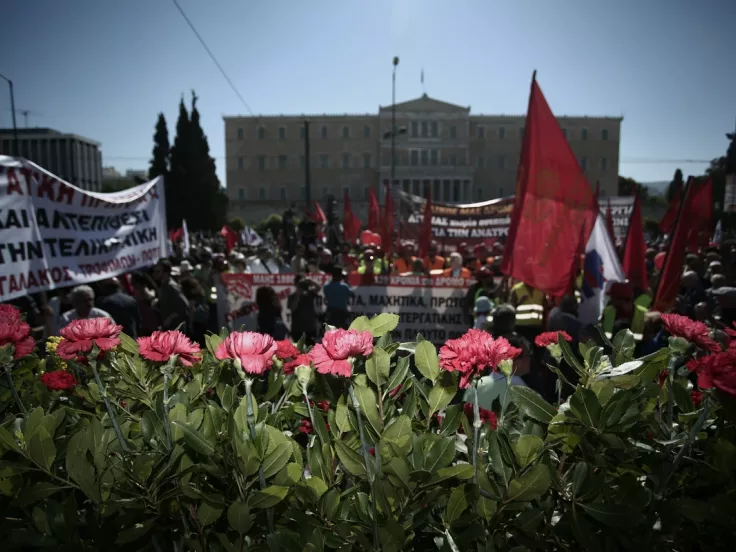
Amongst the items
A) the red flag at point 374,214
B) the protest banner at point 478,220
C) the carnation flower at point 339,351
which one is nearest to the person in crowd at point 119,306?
the carnation flower at point 339,351

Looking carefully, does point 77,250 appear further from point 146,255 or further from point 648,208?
point 648,208

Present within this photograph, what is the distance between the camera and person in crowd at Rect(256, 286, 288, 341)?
20.6 feet

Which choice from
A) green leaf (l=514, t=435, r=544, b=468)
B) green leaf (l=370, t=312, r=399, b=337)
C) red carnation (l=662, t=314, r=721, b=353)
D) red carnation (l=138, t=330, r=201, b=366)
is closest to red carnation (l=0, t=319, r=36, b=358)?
red carnation (l=138, t=330, r=201, b=366)

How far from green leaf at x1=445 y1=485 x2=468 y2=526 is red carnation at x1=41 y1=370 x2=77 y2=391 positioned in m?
1.21

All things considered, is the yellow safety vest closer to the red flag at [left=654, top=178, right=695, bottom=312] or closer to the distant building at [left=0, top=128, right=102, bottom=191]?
the red flag at [left=654, top=178, right=695, bottom=312]

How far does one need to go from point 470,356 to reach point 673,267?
3829 mm

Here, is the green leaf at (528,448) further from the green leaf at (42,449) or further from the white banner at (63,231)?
the white banner at (63,231)

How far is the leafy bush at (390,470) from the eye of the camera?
3.27 ft

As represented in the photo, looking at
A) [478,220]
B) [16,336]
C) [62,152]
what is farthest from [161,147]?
[16,336]

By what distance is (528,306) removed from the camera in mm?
5504

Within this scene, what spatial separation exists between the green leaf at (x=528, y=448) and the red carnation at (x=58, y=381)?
1.33 meters

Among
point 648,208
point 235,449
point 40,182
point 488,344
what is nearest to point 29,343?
point 235,449

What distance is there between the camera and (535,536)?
1.02 metres

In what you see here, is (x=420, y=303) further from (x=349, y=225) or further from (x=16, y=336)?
(x=349, y=225)
